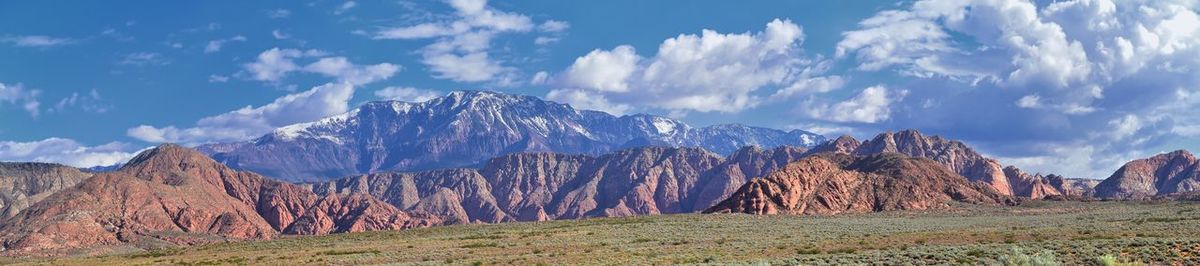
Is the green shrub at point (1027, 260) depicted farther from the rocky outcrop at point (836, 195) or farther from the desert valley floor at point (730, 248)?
the rocky outcrop at point (836, 195)

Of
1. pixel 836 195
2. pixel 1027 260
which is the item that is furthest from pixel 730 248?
pixel 836 195

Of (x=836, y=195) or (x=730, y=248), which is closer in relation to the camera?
(x=730, y=248)

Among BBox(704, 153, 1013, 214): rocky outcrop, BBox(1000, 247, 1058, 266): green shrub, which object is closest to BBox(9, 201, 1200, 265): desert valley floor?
BBox(1000, 247, 1058, 266): green shrub

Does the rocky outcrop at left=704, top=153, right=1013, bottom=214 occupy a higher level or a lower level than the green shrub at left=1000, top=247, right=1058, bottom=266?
higher

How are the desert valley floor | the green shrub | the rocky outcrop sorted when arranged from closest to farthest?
the green shrub, the desert valley floor, the rocky outcrop

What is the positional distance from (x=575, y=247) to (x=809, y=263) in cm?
2816

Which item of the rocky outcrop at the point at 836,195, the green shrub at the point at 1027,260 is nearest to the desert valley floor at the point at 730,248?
the green shrub at the point at 1027,260

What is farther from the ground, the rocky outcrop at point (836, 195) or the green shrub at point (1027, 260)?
the rocky outcrop at point (836, 195)

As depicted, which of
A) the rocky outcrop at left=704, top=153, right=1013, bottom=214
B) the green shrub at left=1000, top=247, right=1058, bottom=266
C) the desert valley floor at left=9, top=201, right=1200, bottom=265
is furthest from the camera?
the rocky outcrop at left=704, top=153, right=1013, bottom=214

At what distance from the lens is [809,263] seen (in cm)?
5216

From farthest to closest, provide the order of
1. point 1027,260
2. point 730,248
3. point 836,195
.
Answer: point 836,195 < point 730,248 < point 1027,260

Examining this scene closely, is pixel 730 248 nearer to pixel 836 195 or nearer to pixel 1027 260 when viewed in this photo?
pixel 1027 260

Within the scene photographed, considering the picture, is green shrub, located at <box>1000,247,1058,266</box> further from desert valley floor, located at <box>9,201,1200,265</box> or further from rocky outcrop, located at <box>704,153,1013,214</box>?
rocky outcrop, located at <box>704,153,1013,214</box>

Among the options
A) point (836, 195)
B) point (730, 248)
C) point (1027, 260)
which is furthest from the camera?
point (836, 195)
